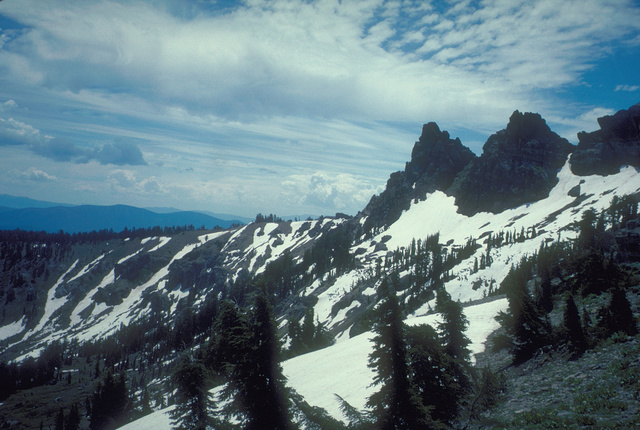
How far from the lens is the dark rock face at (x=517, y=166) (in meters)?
182

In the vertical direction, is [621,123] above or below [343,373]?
Answer: above

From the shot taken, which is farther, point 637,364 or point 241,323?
point 241,323

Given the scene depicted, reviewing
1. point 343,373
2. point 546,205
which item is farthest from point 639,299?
point 546,205

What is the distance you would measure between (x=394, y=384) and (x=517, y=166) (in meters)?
206

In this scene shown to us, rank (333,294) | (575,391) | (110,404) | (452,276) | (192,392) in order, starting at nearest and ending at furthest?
(575,391), (192,392), (110,404), (452,276), (333,294)

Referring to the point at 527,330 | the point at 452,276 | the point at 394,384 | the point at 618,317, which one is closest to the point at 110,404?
the point at 394,384

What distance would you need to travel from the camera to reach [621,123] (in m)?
169

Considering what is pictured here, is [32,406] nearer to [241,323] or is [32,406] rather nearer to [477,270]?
[241,323]

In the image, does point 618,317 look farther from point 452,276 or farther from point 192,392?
point 452,276

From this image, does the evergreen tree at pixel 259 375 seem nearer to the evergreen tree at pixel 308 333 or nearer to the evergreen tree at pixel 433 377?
the evergreen tree at pixel 433 377

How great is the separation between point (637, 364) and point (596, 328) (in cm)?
717

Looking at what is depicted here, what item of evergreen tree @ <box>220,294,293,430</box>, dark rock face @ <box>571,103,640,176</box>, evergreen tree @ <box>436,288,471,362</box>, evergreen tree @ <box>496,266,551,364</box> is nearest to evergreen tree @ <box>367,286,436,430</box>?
evergreen tree @ <box>220,294,293,430</box>

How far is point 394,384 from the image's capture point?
1700 cm

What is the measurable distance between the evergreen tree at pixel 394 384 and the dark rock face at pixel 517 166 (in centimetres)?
18742
